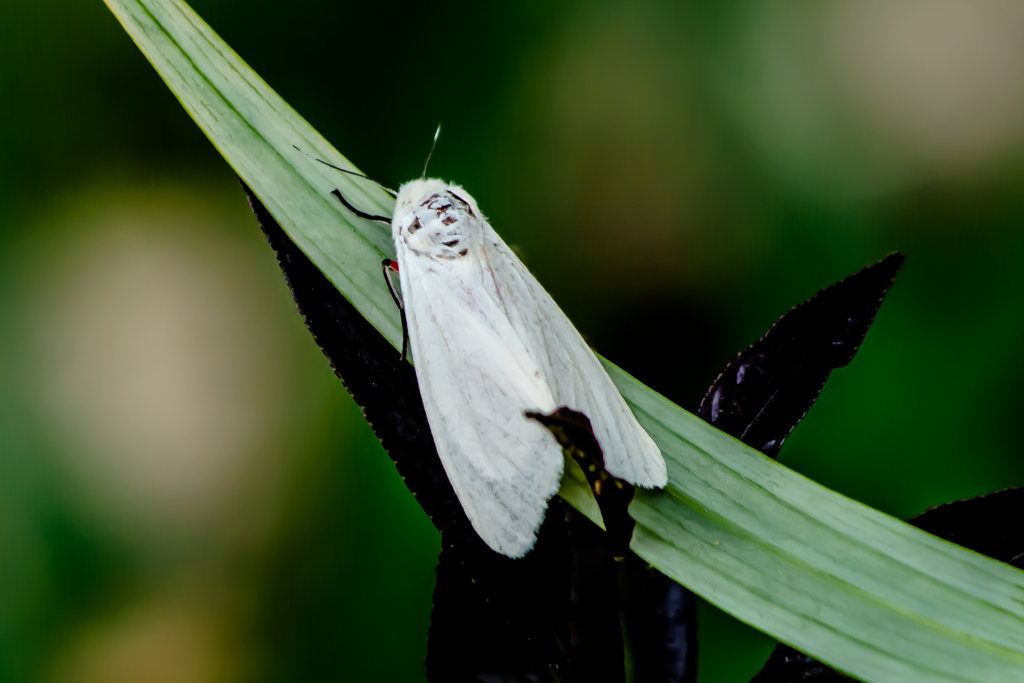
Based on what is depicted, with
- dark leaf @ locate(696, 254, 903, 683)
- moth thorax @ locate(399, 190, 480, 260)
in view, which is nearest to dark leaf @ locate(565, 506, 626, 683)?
dark leaf @ locate(696, 254, 903, 683)

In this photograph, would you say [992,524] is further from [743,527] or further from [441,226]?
[441,226]

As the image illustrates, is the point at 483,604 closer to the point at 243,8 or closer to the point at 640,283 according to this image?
the point at 640,283

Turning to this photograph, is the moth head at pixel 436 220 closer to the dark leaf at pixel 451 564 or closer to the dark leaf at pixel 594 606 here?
the dark leaf at pixel 451 564

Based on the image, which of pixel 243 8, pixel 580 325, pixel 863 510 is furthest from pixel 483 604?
pixel 243 8

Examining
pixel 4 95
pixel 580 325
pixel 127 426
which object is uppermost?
pixel 4 95

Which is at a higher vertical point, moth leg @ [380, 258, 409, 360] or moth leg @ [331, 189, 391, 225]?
moth leg @ [331, 189, 391, 225]

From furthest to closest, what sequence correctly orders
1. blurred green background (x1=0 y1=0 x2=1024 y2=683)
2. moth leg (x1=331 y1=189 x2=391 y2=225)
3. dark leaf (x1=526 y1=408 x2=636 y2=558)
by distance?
1. blurred green background (x1=0 y1=0 x2=1024 y2=683)
2. moth leg (x1=331 y1=189 x2=391 y2=225)
3. dark leaf (x1=526 y1=408 x2=636 y2=558)

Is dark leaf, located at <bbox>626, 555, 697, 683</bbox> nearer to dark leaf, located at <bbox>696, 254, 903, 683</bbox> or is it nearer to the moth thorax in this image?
dark leaf, located at <bbox>696, 254, 903, 683</bbox>
